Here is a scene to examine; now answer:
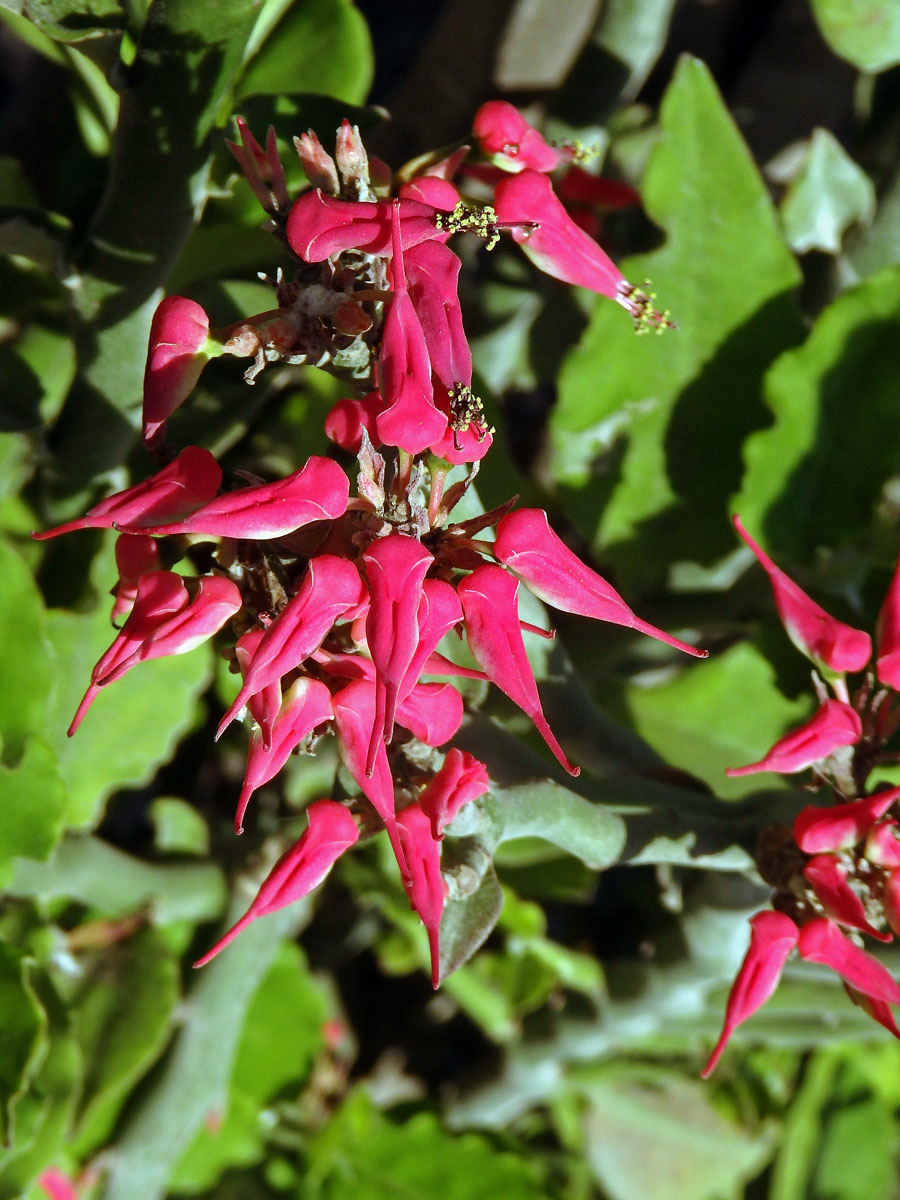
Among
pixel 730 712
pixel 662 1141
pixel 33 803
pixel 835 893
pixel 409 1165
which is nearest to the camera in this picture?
pixel 835 893

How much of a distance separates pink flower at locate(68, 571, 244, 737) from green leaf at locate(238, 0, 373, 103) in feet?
1.21

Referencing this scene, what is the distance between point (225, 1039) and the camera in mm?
779

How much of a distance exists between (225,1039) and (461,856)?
45 cm

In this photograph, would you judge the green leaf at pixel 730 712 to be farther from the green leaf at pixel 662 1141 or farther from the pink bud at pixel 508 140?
the green leaf at pixel 662 1141

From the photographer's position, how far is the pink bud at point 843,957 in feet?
1.36

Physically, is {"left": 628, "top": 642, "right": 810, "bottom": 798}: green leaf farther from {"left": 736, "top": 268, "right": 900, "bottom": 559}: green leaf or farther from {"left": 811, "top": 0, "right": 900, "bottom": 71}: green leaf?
{"left": 811, "top": 0, "right": 900, "bottom": 71}: green leaf

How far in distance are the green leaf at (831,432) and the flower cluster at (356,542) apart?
0.30m

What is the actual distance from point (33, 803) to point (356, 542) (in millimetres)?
318

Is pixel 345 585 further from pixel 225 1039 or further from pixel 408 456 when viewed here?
pixel 225 1039

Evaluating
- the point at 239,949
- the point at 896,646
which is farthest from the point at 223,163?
the point at 239,949

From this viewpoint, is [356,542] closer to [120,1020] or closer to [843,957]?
[843,957]

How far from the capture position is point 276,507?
336 millimetres

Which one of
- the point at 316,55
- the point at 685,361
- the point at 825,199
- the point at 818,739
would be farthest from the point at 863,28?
the point at 818,739

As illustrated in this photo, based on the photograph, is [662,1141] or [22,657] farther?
[662,1141]
